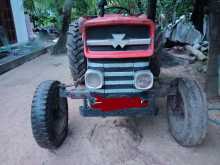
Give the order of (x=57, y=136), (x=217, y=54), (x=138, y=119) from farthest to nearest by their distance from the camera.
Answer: (x=217, y=54)
(x=138, y=119)
(x=57, y=136)

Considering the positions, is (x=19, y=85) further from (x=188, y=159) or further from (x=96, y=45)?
(x=188, y=159)

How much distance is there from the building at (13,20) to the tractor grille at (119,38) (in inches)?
346

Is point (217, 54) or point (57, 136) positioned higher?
point (217, 54)

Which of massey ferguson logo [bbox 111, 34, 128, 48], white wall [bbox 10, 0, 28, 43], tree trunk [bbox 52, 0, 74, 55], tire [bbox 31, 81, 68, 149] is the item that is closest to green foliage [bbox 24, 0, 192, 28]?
tree trunk [bbox 52, 0, 74, 55]

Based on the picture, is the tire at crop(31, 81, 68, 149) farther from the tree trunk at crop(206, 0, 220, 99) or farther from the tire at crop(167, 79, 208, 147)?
the tree trunk at crop(206, 0, 220, 99)

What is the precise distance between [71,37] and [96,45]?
2.42 feet

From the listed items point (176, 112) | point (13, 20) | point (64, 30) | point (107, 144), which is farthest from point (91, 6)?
point (107, 144)

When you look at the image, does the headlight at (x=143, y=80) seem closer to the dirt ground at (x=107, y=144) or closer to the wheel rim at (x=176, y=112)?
the wheel rim at (x=176, y=112)

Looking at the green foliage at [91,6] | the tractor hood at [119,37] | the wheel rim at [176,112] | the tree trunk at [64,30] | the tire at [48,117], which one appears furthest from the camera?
the green foliage at [91,6]

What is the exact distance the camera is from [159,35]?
4.02 metres

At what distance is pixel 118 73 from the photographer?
10.3ft

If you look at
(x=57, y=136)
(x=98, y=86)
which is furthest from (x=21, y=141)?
(x=98, y=86)

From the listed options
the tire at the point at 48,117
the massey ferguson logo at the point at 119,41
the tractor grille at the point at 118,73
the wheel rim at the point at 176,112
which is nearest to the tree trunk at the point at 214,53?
the wheel rim at the point at 176,112

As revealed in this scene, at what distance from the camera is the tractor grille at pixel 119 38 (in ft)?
10.1
